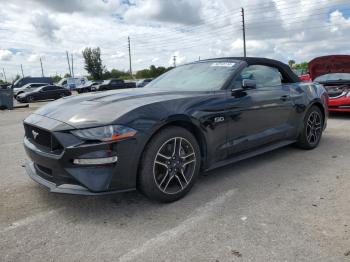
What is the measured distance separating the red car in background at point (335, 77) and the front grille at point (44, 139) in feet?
24.9

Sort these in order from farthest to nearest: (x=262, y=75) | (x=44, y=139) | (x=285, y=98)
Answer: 1. (x=285, y=98)
2. (x=262, y=75)
3. (x=44, y=139)

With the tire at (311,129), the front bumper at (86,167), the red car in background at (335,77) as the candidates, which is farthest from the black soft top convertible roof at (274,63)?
the red car in background at (335,77)

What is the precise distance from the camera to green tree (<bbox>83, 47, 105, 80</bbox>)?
65.1 metres

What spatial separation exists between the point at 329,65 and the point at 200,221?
310 inches

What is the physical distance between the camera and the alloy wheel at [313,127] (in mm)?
5461

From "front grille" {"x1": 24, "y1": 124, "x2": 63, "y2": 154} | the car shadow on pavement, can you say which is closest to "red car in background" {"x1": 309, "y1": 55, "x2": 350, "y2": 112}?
the car shadow on pavement

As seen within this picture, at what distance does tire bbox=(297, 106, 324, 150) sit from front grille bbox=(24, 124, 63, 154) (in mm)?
3769

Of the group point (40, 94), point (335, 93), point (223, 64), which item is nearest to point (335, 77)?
point (335, 93)

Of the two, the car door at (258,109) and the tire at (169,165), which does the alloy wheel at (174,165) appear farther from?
the car door at (258,109)

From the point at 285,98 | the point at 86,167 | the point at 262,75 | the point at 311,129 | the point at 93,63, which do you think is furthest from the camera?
the point at 93,63

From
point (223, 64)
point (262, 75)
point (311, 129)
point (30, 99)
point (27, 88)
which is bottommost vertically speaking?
point (311, 129)

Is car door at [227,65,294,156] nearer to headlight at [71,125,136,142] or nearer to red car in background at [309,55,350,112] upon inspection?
headlight at [71,125,136,142]

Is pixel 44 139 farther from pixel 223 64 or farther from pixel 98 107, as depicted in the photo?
pixel 223 64

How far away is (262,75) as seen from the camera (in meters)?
4.67
